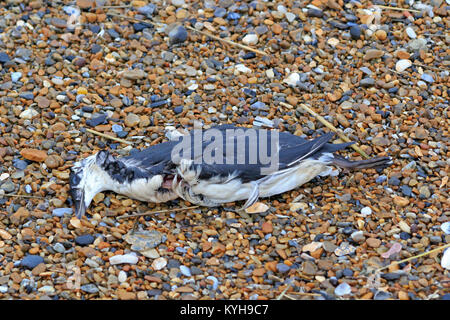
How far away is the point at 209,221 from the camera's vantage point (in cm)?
407

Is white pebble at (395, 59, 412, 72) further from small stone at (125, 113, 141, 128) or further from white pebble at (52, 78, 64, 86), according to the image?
white pebble at (52, 78, 64, 86)

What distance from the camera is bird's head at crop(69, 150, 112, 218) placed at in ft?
13.5

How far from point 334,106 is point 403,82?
1.68 feet

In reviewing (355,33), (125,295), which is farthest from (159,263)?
(355,33)

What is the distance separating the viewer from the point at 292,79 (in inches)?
195

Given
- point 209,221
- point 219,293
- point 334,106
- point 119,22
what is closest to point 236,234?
point 209,221

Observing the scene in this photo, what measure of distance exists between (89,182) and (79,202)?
121mm

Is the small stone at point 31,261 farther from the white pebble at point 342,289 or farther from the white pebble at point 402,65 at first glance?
the white pebble at point 402,65

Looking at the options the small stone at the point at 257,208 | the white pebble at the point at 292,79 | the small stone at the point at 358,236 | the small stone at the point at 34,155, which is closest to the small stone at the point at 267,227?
the small stone at the point at 257,208

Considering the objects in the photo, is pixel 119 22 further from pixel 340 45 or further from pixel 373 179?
pixel 373 179

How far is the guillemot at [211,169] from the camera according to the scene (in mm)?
4008

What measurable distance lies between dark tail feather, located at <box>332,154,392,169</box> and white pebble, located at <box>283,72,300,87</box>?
840 mm

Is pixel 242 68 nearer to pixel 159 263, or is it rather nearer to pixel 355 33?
pixel 355 33

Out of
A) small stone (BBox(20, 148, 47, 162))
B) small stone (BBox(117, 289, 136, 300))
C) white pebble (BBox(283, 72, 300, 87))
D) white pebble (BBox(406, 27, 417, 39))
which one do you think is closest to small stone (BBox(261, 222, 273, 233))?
small stone (BBox(117, 289, 136, 300))
